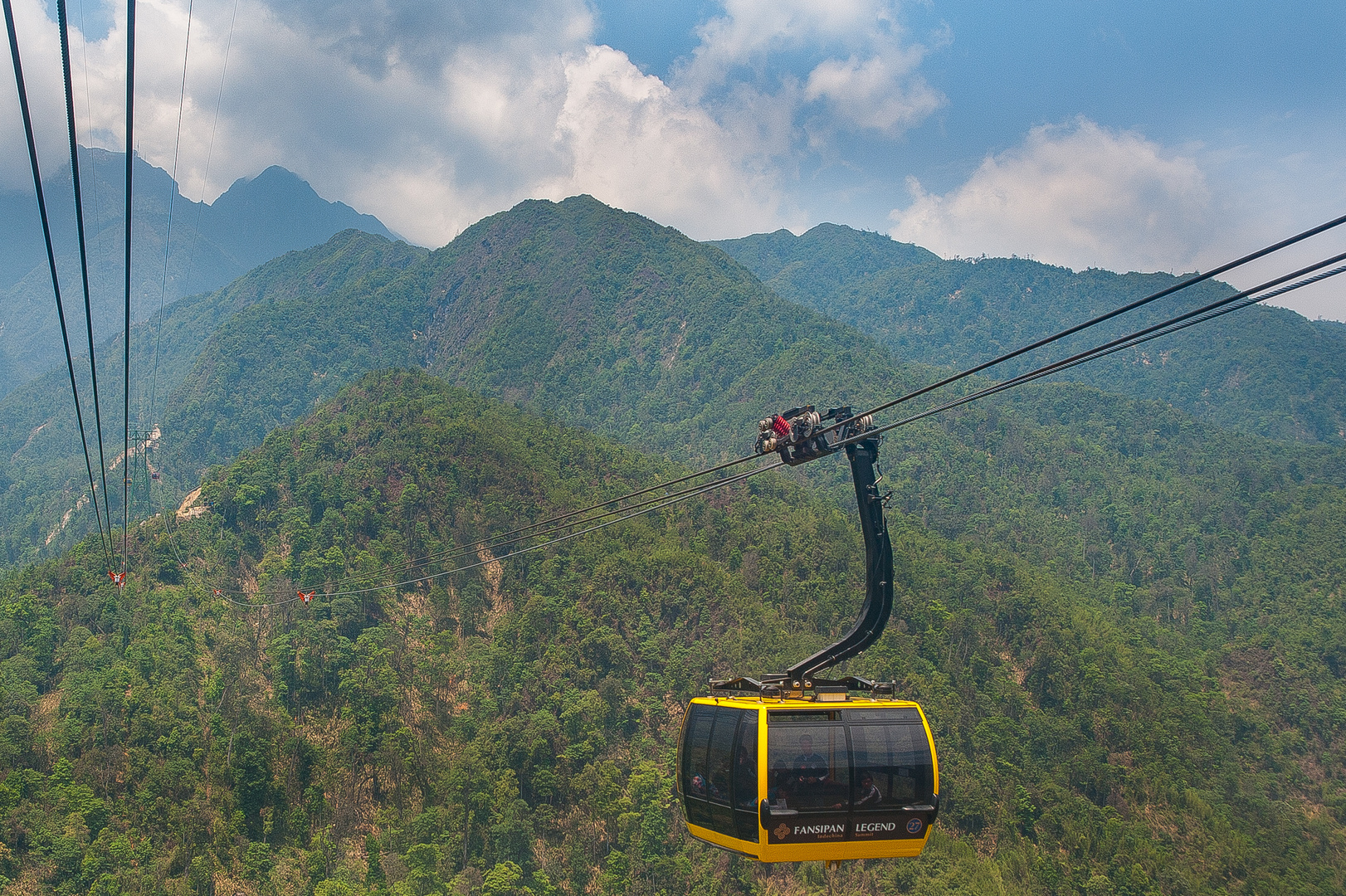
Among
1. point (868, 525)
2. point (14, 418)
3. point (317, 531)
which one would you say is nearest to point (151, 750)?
point (317, 531)

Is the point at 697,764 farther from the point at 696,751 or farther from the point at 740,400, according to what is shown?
→ the point at 740,400

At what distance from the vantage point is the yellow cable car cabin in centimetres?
1337

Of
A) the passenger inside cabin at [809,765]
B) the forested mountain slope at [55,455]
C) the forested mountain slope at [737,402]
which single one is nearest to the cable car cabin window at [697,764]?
the passenger inside cabin at [809,765]

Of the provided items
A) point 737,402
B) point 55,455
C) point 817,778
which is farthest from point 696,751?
point 55,455

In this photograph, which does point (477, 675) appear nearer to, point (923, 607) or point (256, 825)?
point (256, 825)

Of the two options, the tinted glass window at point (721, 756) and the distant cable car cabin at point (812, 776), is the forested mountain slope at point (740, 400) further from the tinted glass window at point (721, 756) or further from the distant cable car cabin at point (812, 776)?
the tinted glass window at point (721, 756)

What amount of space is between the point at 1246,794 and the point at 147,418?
158 m

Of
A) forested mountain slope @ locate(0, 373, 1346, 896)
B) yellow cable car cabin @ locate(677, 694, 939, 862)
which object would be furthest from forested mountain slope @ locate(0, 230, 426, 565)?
yellow cable car cabin @ locate(677, 694, 939, 862)

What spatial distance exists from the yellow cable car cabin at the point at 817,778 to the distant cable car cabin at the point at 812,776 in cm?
1

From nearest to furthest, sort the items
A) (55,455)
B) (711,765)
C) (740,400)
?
(711,765)
(740,400)
(55,455)

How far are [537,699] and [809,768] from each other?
48.7 m

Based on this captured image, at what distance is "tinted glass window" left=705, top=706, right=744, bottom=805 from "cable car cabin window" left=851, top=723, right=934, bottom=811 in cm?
178

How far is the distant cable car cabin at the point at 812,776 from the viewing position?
13.4 metres

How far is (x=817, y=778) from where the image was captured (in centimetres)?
1343
